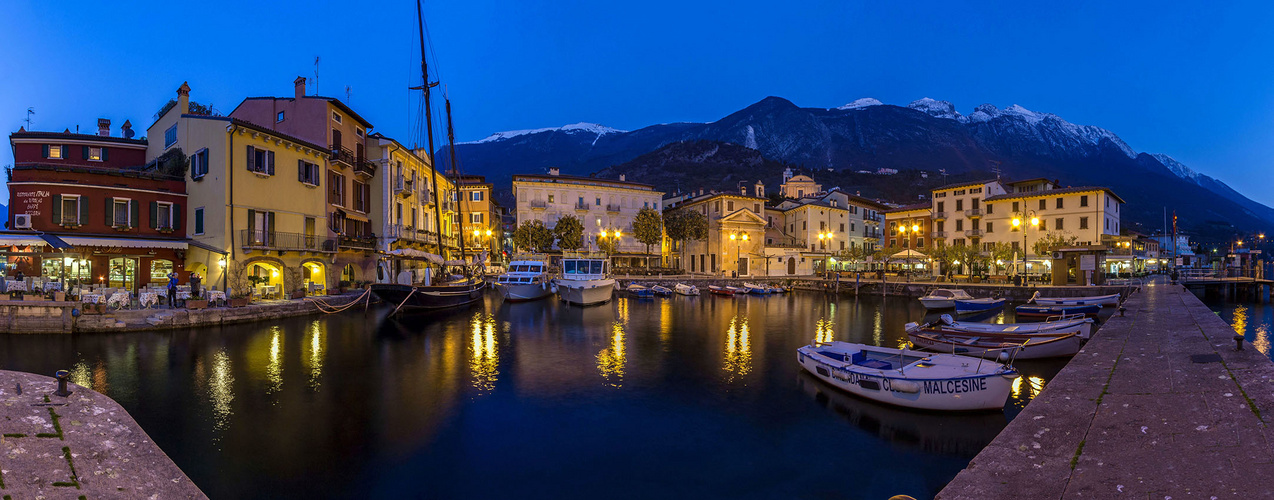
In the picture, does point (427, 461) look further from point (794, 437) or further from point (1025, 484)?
point (1025, 484)

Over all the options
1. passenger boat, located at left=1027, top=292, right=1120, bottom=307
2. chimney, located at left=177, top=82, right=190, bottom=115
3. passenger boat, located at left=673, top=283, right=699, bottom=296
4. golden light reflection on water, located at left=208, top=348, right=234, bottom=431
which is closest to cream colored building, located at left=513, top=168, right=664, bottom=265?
passenger boat, located at left=673, top=283, right=699, bottom=296

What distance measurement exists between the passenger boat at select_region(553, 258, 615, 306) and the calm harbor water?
14478 millimetres

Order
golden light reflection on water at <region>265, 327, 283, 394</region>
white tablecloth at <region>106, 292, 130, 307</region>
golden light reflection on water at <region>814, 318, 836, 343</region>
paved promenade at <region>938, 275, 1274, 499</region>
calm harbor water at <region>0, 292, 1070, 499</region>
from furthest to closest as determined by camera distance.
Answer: golden light reflection on water at <region>814, 318, 836, 343</region> → white tablecloth at <region>106, 292, 130, 307</region> → golden light reflection on water at <region>265, 327, 283, 394</region> → calm harbor water at <region>0, 292, 1070, 499</region> → paved promenade at <region>938, 275, 1274, 499</region>

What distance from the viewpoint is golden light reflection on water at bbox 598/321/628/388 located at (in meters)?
16.2

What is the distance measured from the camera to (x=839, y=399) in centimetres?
1380

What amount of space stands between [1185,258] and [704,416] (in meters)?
113

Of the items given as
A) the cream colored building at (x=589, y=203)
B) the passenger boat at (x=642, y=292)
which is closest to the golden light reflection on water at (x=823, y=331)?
the passenger boat at (x=642, y=292)

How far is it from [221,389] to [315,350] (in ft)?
17.9

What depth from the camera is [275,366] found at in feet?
53.7

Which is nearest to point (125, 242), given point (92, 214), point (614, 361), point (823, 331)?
point (92, 214)

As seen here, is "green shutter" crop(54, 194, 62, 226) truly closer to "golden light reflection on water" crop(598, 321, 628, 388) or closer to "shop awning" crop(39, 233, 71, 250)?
"shop awning" crop(39, 233, 71, 250)

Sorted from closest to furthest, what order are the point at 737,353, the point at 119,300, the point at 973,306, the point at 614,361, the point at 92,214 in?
the point at 614,361
the point at 737,353
the point at 119,300
the point at 92,214
the point at 973,306

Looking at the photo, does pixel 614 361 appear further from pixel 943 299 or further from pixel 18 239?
pixel 943 299

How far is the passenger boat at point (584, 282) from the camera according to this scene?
37369 mm
